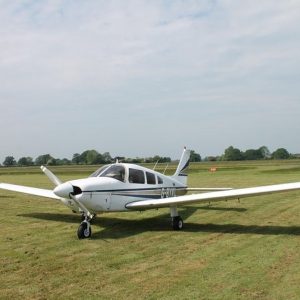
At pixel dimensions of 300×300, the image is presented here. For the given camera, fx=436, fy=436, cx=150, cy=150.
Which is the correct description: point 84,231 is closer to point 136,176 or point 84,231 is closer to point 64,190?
point 64,190

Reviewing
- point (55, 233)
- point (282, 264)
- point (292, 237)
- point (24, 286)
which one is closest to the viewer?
point (24, 286)

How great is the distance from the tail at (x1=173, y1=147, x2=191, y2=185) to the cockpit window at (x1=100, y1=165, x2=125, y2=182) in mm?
4429

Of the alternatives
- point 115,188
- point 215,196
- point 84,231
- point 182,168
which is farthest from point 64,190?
point 182,168

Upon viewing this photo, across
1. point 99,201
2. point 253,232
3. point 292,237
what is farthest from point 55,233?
point 292,237

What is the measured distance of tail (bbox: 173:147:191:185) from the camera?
1752cm

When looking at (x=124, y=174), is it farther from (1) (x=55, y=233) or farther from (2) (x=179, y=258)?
(2) (x=179, y=258)

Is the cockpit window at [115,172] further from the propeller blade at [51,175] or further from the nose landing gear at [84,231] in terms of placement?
the nose landing gear at [84,231]

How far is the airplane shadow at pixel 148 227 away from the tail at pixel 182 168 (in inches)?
89.8

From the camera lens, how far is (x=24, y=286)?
7012 mm

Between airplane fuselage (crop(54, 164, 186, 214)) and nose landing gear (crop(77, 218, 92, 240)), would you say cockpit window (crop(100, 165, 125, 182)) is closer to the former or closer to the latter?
airplane fuselage (crop(54, 164, 186, 214))

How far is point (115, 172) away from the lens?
13.1 meters

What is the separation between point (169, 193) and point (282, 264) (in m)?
7.27

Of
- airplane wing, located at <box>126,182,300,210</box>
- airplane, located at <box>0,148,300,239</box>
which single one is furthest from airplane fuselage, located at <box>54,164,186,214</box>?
airplane wing, located at <box>126,182,300,210</box>

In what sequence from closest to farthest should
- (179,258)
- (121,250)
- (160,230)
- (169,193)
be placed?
1. (179,258)
2. (121,250)
3. (160,230)
4. (169,193)
